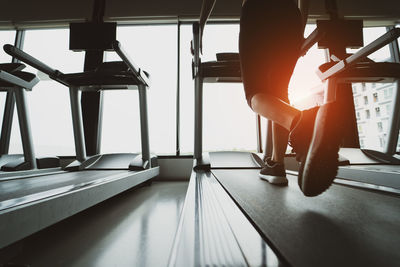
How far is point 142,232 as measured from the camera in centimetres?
101

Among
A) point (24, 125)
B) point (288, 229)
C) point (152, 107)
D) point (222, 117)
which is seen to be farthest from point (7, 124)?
point (288, 229)

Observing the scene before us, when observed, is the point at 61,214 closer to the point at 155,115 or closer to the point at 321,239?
the point at 321,239

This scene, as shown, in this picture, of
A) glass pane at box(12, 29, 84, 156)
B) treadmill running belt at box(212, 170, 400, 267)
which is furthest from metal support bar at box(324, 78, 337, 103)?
glass pane at box(12, 29, 84, 156)

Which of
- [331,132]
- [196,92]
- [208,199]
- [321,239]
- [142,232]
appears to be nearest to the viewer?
[321,239]

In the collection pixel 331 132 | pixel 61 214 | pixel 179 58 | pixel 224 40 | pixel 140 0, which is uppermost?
pixel 140 0

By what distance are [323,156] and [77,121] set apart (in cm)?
244

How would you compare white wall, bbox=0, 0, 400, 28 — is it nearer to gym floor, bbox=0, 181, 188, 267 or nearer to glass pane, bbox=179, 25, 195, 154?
glass pane, bbox=179, 25, 195, 154

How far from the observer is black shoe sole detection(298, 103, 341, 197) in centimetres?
66

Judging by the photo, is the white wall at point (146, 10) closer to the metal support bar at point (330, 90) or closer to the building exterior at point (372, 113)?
the building exterior at point (372, 113)

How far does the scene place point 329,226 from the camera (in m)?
0.55

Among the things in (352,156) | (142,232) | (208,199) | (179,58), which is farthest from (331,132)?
(179,58)

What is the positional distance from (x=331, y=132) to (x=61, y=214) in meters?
1.00

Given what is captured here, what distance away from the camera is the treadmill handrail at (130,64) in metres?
1.45

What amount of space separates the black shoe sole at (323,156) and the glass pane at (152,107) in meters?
2.61
